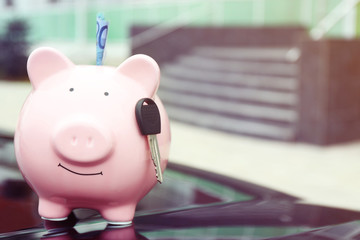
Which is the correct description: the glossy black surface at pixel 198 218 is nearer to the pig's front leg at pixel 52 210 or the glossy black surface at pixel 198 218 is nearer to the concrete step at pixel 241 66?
the pig's front leg at pixel 52 210

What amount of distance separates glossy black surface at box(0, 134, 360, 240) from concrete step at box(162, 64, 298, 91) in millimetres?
4448

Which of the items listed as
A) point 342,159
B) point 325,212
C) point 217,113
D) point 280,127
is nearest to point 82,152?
point 325,212

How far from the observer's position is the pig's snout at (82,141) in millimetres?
825

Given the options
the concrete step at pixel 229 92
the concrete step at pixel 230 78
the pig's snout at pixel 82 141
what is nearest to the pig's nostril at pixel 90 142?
the pig's snout at pixel 82 141

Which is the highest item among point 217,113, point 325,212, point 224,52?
point 325,212

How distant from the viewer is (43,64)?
92 centimetres

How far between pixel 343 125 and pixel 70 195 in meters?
4.83

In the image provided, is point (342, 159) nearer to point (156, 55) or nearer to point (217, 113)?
point (217, 113)

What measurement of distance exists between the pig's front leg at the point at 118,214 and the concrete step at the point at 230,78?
189 inches

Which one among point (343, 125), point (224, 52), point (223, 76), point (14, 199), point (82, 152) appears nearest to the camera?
point (82, 152)

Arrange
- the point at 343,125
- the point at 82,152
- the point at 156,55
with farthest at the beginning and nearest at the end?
the point at 156,55 → the point at 343,125 → the point at 82,152

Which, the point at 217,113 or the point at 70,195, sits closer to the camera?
the point at 70,195

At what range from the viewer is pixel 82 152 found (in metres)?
0.83

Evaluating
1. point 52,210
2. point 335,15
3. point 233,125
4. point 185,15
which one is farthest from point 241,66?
point 52,210
